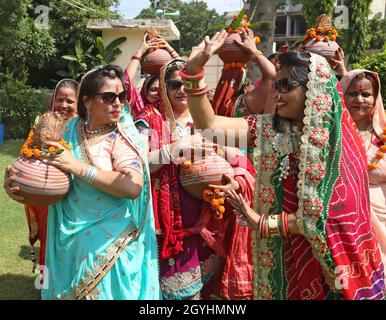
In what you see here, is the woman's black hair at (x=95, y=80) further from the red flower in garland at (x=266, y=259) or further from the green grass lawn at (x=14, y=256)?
the green grass lawn at (x=14, y=256)

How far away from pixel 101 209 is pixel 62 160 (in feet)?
1.16

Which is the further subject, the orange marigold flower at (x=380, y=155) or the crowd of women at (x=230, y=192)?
the orange marigold flower at (x=380, y=155)

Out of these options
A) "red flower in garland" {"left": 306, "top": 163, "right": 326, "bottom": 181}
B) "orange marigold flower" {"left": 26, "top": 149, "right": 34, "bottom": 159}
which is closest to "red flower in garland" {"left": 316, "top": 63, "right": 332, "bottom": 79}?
"red flower in garland" {"left": 306, "top": 163, "right": 326, "bottom": 181}

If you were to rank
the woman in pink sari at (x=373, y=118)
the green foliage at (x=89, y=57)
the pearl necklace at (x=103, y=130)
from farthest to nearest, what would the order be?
the green foliage at (x=89, y=57) < the woman in pink sari at (x=373, y=118) < the pearl necklace at (x=103, y=130)

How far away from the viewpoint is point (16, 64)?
1664 cm

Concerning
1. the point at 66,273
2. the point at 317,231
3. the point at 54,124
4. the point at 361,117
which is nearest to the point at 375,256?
the point at 317,231

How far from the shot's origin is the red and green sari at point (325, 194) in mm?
2166

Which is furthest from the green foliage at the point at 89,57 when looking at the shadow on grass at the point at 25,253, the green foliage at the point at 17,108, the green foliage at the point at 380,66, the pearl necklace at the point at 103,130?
the pearl necklace at the point at 103,130

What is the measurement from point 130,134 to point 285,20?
42780 mm

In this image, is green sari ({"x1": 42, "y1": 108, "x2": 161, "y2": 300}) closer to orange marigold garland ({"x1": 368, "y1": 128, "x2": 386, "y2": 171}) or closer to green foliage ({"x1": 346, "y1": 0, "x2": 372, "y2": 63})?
orange marigold garland ({"x1": 368, "y1": 128, "x2": 386, "y2": 171})

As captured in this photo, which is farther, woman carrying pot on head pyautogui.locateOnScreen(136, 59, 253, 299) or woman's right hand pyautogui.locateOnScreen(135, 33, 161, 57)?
woman's right hand pyautogui.locateOnScreen(135, 33, 161, 57)

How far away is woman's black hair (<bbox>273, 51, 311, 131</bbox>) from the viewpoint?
7.16 ft

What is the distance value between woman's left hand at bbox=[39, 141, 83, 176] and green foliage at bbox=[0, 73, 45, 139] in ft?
40.5

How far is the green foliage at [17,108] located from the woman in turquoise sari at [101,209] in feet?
39.7
